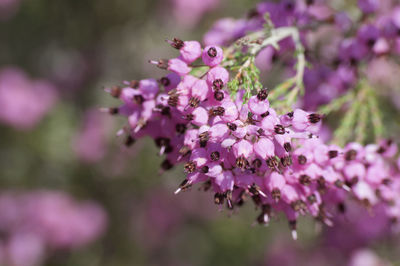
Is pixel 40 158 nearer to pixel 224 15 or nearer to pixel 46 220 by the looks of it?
pixel 46 220

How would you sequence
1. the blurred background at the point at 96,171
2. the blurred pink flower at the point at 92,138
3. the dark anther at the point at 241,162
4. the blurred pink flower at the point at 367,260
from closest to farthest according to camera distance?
the dark anther at the point at 241,162 → the blurred pink flower at the point at 367,260 → the blurred background at the point at 96,171 → the blurred pink flower at the point at 92,138

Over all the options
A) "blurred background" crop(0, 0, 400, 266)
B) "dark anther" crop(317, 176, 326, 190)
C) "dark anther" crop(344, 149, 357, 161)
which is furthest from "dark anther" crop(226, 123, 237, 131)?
"blurred background" crop(0, 0, 400, 266)

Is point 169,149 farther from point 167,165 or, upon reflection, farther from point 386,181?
point 386,181

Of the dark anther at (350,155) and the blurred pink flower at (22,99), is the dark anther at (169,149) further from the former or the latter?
the blurred pink flower at (22,99)

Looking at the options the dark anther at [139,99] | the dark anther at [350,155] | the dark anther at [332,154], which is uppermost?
Answer: the dark anther at [139,99]

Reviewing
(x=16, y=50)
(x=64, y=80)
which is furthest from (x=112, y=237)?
(x=16, y=50)

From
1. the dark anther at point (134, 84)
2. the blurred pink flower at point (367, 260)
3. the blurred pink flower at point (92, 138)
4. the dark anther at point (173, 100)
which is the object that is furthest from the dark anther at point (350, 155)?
the blurred pink flower at point (92, 138)

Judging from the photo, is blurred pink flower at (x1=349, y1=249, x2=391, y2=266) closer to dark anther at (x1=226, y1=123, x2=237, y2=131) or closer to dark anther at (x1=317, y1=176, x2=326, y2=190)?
dark anther at (x1=317, y1=176, x2=326, y2=190)
